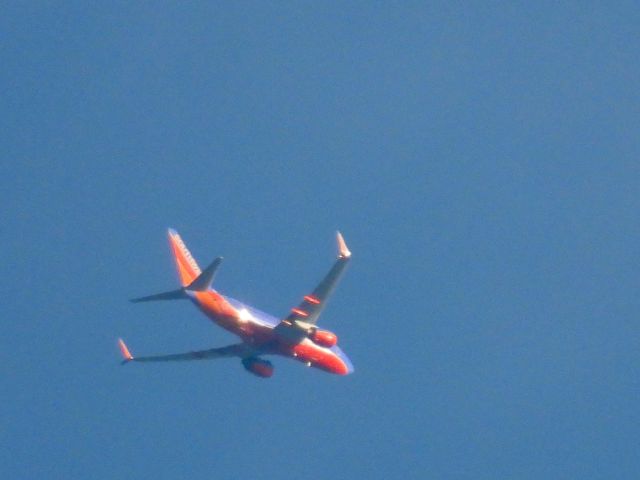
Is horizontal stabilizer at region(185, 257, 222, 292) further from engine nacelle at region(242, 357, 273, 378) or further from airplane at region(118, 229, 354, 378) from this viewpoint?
engine nacelle at region(242, 357, 273, 378)

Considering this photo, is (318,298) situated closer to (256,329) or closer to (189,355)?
(256,329)

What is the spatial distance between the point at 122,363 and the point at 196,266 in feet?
→ 32.3

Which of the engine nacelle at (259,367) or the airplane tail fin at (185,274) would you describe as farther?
the engine nacelle at (259,367)

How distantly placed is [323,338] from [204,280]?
979 centimetres

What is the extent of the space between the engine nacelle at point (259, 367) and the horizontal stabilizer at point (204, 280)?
11.1 meters

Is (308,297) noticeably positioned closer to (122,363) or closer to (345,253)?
(345,253)

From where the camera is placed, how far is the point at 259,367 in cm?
11138

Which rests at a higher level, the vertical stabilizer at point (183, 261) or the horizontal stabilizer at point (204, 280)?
the vertical stabilizer at point (183, 261)

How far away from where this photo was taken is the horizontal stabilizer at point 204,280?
98769 millimetres

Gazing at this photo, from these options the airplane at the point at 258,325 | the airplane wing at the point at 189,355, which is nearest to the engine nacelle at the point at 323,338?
the airplane at the point at 258,325

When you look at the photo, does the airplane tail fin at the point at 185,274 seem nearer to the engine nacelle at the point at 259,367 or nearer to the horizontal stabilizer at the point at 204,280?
the horizontal stabilizer at the point at 204,280

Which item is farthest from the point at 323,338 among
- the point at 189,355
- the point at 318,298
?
the point at 189,355

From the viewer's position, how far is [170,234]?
112m

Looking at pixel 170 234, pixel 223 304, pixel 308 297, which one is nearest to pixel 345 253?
pixel 308 297
